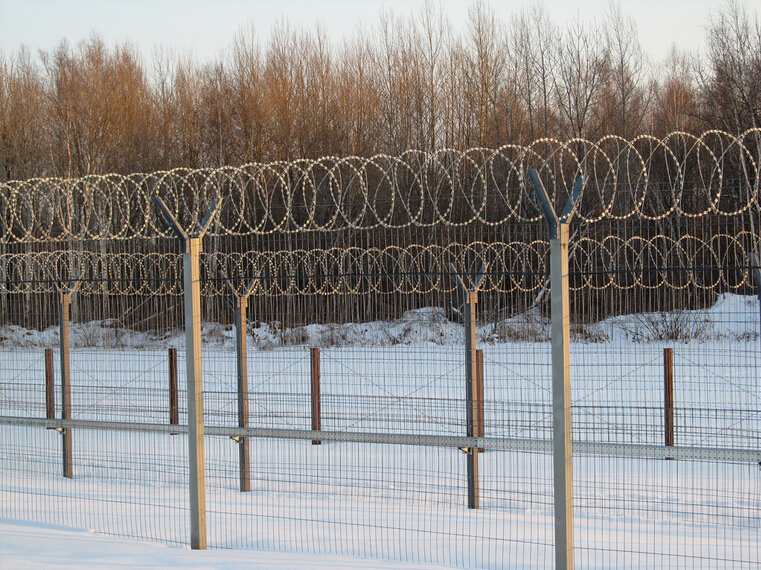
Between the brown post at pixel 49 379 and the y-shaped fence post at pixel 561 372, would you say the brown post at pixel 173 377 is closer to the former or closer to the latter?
the brown post at pixel 49 379

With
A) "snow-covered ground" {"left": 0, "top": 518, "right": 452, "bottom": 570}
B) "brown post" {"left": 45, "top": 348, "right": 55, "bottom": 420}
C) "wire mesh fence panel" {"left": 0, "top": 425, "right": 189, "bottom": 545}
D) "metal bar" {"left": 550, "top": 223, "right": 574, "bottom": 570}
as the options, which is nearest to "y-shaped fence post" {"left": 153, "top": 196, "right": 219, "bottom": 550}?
"snow-covered ground" {"left": 0, "top": 518, "right": 452, "bottom": 570}

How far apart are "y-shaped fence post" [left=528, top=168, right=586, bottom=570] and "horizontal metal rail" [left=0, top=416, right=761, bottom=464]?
25.6 inches

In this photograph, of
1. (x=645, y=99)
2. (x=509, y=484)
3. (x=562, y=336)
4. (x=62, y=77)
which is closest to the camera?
(x=562, y=336)

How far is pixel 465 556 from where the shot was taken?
484 centimetres

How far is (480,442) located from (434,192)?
8046 millimetres

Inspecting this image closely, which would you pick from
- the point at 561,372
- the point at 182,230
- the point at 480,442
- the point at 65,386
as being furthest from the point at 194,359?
the point at 65,386

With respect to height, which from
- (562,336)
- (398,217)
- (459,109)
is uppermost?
(459,109)

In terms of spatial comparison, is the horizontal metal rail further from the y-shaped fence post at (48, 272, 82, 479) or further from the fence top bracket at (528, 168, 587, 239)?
the fence top bracket at (528, 168, 587, 239)

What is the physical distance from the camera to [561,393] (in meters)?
3.69

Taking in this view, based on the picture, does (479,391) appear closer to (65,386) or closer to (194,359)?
(194,359)

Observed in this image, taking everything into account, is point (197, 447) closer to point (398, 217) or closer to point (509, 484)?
point (509, 484)

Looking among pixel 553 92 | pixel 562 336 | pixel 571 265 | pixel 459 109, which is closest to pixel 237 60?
pixel 459 109

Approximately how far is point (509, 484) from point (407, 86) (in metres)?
19.2

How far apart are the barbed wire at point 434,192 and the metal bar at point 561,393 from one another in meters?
1.15
